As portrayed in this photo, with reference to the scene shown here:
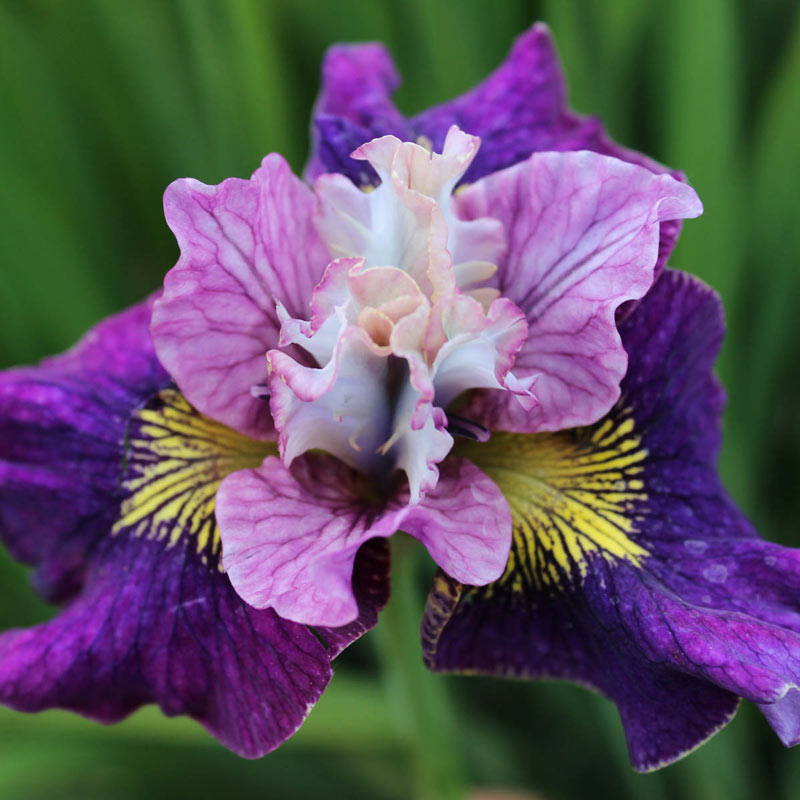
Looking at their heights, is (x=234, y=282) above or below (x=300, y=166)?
above

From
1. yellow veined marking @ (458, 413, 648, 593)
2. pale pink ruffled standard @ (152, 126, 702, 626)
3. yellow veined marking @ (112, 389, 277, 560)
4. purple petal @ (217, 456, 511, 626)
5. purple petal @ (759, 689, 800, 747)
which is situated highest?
pale pink ruffled standard @ (152, 126, 702, 626)

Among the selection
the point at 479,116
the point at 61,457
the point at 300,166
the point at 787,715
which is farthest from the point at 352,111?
the point at 787,715

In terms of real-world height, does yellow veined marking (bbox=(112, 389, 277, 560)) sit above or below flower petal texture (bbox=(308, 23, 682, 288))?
below

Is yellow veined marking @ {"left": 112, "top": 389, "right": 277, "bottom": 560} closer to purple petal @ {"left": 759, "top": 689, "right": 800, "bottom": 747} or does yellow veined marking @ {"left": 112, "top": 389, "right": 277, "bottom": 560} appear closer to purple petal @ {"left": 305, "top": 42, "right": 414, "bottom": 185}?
purple petal @ {"left": 305, "top": 42, "right": 414, "bottom": 185}

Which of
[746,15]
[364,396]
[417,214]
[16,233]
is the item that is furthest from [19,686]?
[746,15]

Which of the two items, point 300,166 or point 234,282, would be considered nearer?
point 234,282

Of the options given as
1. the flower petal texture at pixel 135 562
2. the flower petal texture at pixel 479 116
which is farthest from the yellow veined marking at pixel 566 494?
the flower petal texture at pixel 479 116

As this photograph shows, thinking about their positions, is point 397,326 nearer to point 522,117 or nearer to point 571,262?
point 571,262

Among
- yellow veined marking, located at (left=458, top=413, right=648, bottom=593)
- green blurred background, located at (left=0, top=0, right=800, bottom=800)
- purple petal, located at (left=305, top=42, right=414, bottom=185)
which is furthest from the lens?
green blurred background, located at (left=0, top=0, right=800, bottom=800)

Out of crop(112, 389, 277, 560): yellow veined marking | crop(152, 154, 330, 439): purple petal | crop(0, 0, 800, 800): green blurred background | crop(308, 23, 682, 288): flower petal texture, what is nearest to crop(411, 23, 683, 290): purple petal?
crop(308, 23, 682, 288): flower petal texture
